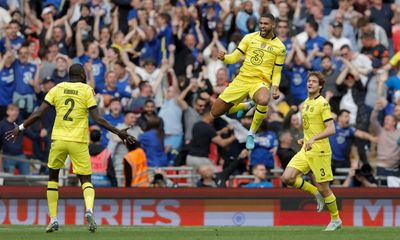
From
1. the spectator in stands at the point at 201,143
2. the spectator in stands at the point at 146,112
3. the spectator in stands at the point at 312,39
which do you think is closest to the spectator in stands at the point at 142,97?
the spectator in stands at the point at 146,112

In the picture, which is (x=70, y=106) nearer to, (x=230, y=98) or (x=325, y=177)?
(x=230, y=98)

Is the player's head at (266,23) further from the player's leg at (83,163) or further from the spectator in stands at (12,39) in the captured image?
the spectator in stands at (12,39)

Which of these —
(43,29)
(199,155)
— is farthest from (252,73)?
(43,29)

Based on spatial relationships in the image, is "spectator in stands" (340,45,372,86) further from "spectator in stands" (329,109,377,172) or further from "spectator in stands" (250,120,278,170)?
"spectator in stands" (250,120,278,170)

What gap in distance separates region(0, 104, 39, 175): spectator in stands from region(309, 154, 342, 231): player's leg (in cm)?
711

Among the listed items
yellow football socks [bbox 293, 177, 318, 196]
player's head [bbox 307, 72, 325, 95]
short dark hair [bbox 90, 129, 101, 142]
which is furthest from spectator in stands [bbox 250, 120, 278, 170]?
player's head [bbox 307, 72, 325, 95]

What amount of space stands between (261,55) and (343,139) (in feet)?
16.9

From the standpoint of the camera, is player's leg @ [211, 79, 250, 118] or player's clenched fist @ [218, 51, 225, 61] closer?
player's clenched fist @ [218, 51, 225, 61]

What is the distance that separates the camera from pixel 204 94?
26.3 m

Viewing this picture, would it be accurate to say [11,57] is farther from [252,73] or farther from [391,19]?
[391,19]

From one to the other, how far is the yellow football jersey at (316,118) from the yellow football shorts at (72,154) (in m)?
3.57

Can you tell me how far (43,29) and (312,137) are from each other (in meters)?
10.4

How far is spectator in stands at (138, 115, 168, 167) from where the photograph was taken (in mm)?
25375

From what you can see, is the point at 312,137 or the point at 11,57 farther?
the point at 11,57
